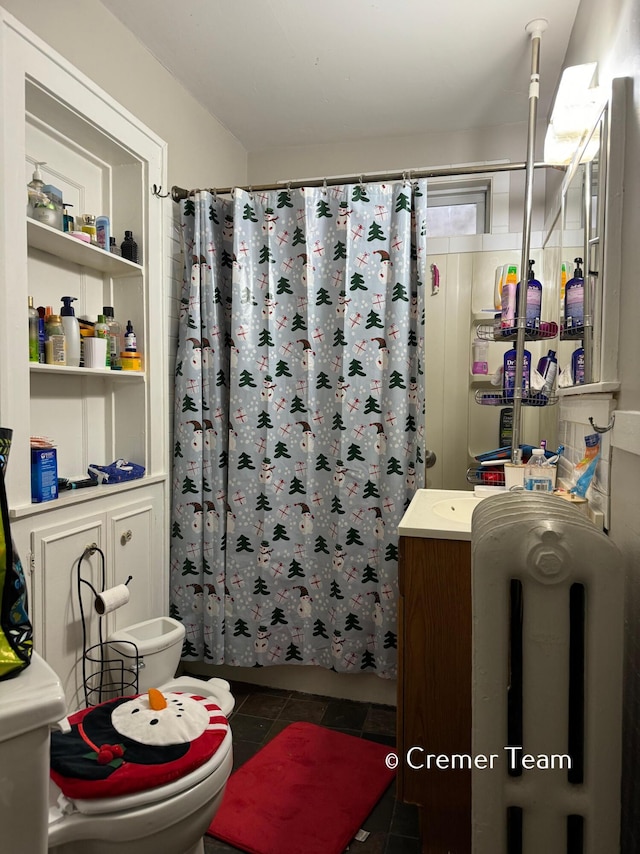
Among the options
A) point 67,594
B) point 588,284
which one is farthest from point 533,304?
point 67,594

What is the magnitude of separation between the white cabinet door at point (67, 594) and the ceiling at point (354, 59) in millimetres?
1787

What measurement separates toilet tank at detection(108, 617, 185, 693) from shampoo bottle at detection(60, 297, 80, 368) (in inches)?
37.2

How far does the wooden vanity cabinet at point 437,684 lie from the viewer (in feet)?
4.81

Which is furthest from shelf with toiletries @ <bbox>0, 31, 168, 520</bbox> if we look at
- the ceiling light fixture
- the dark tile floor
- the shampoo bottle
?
the ceiling light fixture

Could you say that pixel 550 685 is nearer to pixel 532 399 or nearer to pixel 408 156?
pixel 532 399

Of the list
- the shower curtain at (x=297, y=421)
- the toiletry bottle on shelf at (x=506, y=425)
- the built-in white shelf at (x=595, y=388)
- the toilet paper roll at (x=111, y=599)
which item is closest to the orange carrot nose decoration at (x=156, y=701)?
the toilet paper roll at (x=111, y=599)

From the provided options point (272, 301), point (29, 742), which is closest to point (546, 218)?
point (272, 301)

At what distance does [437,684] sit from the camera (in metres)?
1.49

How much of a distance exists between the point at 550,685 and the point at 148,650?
138 centimetres

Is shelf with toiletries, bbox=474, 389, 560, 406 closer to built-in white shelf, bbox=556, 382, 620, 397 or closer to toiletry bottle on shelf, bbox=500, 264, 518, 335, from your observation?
toiletry bottle on shelf, bbox=500, 264, 518, 335

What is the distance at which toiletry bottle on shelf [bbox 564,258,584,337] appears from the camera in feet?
4.77

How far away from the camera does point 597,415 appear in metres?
1.34

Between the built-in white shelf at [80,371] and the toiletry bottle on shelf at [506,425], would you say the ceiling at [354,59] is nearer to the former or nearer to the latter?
the built-in white shelf at [80,371]

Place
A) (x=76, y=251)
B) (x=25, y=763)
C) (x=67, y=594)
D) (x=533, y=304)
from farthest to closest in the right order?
1. (x=533, y=304)
2. (x=76, y=251)
3. (x=67, y=594)
4. (x=25, y=763)
